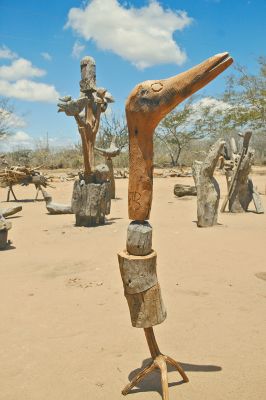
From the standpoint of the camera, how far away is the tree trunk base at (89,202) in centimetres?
791

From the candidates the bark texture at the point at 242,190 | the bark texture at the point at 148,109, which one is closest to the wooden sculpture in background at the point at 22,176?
the bark texture at the point at 242,190

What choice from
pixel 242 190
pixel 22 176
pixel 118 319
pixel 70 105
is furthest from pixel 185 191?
pixel 118 319

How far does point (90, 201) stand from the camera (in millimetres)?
7891

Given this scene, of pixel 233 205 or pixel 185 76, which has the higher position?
pixel 185 76

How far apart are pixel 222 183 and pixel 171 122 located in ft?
47.7

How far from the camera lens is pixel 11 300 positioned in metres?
4.11

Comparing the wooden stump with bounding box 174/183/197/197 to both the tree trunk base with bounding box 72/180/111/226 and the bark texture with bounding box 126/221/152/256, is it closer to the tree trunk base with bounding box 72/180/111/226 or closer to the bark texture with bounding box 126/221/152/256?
the tree trunk base with bounding box 72/180/111/226

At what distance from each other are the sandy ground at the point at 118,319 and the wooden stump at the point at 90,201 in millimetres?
1039

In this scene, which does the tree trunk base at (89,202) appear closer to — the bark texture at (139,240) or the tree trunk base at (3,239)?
the tree trunk base at (3,239)

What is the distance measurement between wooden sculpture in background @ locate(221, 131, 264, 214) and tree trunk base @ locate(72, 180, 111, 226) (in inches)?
126

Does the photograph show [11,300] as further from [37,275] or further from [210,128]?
[210,128]

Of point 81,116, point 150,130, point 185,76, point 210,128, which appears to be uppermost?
point 210,128

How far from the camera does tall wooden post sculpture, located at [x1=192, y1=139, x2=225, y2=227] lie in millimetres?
7648

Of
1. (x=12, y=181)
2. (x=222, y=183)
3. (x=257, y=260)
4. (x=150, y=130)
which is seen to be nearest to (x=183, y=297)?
(x=257, y=260)
